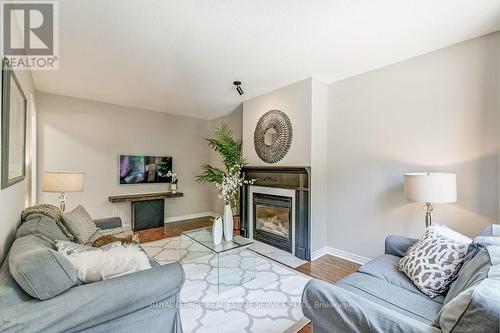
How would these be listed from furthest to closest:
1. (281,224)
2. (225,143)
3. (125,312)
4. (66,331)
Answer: (225,143) < (281,224) < (125,312) < (66,331)

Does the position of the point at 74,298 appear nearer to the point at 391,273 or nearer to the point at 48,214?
the point at 48,214

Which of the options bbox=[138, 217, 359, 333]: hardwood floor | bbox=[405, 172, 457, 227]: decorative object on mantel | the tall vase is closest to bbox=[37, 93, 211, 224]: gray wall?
bbox=[138, 217, 359, 333]: hardwood floor

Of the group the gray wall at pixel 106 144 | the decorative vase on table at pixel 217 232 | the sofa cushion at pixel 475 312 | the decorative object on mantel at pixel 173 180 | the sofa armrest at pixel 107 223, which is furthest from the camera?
the decorative object on mantel at pixel 173 180

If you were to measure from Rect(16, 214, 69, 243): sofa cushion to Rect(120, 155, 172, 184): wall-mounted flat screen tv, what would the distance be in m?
2.58

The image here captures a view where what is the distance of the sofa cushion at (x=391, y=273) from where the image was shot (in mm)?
1634

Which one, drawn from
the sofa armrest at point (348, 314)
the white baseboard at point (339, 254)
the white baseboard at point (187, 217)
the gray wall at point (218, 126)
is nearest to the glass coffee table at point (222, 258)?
the white baseboard at point (339, 254)

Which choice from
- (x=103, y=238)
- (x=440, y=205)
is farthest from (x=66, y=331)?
(x=440, y=205)

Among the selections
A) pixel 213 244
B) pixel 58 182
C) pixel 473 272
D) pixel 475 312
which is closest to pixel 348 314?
pixel 475 312

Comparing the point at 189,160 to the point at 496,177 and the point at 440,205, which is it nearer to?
the point at 440,205

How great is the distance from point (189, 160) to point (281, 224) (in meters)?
3.01

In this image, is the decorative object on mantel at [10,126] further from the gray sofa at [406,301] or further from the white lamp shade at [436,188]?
the white lamp shade at [436,188]

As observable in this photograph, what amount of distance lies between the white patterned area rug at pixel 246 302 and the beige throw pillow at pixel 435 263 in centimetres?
92

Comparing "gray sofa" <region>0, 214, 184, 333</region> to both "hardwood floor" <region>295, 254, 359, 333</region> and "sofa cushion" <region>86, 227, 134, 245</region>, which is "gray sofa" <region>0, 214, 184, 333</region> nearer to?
"sofa cushion" <region>86, 227, 134, 245</region>

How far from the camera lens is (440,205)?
2.51 meters
